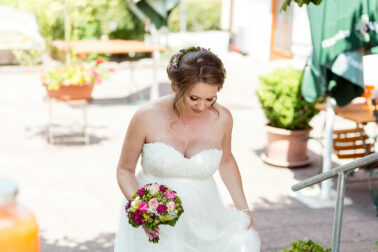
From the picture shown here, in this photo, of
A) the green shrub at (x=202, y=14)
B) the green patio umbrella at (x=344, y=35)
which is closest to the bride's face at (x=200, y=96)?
the green patio umbrella at (x=344, y=35)

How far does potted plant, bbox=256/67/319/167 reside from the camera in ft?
28.1

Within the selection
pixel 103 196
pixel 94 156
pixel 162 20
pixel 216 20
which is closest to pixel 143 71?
pixel 162 20

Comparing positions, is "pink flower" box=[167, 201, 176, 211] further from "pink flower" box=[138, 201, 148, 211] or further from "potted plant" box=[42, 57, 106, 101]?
"potted plant" box=[42, 57, 106, 101]

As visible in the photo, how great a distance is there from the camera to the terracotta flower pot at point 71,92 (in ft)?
31.4

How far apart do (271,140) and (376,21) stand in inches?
124

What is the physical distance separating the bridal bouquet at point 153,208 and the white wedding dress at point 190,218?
444mm

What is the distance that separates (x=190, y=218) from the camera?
367cm

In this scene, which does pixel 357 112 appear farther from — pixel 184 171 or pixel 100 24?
pixel 100 24

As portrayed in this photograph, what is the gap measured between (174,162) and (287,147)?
544 centimetres

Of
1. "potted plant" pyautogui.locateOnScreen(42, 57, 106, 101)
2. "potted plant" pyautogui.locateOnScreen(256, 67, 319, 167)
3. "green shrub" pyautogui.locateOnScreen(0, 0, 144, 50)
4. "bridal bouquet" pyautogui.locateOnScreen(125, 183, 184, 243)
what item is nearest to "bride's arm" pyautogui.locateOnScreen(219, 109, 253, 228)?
"bridal bouquet" pyautogui.locateOnScreen(125, 183, 184, 243)

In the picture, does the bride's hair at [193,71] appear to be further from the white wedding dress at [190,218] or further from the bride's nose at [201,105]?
the white wedding dress at [190,218]

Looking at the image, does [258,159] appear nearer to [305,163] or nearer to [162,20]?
[305,163]

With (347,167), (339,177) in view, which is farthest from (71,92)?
(347,167)

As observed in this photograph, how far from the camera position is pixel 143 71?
751 inches
